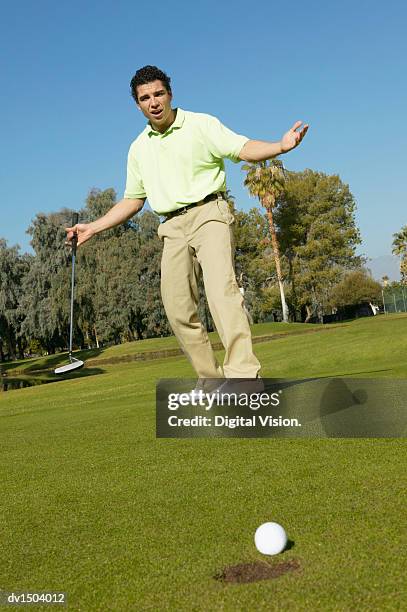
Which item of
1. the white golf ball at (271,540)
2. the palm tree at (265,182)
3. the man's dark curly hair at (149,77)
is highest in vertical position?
the palm tree at (265,182)

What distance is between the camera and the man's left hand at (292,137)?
479 cm

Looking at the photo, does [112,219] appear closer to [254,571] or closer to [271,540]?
[271,540]

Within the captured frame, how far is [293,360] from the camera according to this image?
715 inches

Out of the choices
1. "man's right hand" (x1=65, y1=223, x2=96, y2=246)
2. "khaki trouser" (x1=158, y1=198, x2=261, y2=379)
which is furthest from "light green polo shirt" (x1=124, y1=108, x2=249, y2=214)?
"man's right hand" (x1=65, y1=223, x2=96, y2=246)

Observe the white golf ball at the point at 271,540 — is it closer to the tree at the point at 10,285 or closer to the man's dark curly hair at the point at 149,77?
the man's dark curly hair at the point at 149,77

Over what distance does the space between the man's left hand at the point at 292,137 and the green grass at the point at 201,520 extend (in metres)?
1.98

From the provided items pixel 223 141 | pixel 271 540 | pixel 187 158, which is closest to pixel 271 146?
pixel 223 141

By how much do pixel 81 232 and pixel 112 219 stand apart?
37 cm

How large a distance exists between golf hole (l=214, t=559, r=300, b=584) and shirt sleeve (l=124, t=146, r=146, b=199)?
4.02 metres

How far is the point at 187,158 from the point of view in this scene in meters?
5.46

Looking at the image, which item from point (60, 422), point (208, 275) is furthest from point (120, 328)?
point (208, 275)

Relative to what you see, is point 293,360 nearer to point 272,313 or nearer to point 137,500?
point 137,500

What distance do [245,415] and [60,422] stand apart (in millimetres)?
4652

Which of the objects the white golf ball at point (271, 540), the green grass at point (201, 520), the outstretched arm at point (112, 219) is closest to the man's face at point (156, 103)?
the outstretched arm at point (112, 219)
